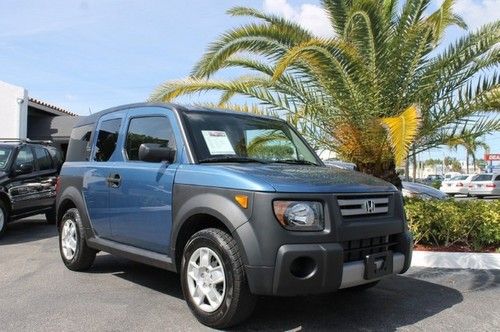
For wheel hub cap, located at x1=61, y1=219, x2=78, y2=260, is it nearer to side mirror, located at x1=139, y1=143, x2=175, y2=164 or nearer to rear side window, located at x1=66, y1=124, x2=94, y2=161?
rear side window, located at x1=66, y1=124, x2=94, y2=161

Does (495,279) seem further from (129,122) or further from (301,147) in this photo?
(129,122)

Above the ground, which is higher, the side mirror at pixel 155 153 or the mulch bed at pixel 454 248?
the side mirror at pixel 155 153

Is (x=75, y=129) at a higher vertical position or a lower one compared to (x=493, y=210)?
higher

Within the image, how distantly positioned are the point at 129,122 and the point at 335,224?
2762mm

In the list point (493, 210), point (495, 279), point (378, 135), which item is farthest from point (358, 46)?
point (495, 279)

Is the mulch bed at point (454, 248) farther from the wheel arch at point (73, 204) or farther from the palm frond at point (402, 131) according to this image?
the wheel arch at point (73, 204)

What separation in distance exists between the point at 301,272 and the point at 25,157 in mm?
7880

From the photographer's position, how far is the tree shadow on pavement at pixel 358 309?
14.8 feet

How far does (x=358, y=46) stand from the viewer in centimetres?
871

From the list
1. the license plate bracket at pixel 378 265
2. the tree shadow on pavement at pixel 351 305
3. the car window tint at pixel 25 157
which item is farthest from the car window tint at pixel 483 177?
the license plate bracket at pixel 378 265

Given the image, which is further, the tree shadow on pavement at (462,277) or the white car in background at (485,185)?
the white car in background at (485,185)

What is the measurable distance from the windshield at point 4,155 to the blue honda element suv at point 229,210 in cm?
415

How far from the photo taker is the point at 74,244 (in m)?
6.55

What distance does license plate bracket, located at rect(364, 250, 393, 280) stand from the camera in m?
4.31
